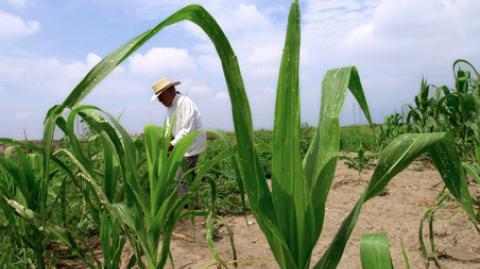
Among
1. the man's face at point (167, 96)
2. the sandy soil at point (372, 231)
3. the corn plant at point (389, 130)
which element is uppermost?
the man's face at point (167, 96)

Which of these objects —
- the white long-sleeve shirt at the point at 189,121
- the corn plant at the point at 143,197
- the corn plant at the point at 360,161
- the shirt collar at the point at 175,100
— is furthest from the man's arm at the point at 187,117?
the corn plant at the point at 143,197

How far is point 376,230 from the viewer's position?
2.96 metres

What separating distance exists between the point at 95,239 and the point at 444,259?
2.21 metres

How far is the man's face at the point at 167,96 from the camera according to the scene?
4.15 m

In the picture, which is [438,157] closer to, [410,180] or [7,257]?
[7,257]

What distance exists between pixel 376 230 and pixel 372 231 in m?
0.05

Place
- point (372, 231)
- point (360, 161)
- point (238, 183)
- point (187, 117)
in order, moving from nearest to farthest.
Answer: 1. point (238, 183)
2. point (372, 231)
3. point (187, 117)
4. point (360, 161)

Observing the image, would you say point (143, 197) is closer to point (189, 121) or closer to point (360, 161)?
point (189, 121)

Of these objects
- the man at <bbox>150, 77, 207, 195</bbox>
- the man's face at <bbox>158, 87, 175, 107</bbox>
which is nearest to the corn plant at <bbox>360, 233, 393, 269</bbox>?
the man at <bbox>150, 77, 207, 195</bbox>

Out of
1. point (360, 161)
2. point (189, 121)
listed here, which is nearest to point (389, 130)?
point (360, 161)

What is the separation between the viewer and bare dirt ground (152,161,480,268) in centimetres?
232

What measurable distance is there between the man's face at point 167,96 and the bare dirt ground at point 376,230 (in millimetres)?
1332

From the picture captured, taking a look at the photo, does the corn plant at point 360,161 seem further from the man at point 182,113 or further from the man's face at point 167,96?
the man's face at point 167,96

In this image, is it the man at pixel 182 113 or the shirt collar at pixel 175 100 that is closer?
the man at pixel 182 113
